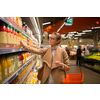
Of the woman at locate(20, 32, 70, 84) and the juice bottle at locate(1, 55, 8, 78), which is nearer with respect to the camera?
the juice bottle at locate(1, 55, 8, 78)

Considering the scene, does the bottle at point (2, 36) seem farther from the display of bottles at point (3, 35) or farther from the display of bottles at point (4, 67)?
the display of bottles at point (4, 67)

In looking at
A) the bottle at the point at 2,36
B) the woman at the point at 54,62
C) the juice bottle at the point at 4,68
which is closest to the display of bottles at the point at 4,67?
the juice bottle at the point at 4,68

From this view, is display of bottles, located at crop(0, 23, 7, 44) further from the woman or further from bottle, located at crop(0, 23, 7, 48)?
the woman

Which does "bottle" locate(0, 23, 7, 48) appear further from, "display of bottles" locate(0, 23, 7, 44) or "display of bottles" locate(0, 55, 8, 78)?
"display of bottles" locate(0, 55, 8, 78)

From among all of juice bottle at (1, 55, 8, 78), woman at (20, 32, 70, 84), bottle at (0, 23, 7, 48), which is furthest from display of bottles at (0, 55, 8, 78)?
woman at (20, 32, 70, 84)

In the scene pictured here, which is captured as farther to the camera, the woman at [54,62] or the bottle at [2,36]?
the woman at [54,62]

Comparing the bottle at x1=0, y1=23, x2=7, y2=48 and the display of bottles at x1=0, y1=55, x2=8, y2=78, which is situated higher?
the bottle at x1=0, y1=23, x2=7, y2=48

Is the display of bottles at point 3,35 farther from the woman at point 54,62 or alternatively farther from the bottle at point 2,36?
the woman at point 54,62

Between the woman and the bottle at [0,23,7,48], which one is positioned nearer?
the bottle at [0,23,7,48]

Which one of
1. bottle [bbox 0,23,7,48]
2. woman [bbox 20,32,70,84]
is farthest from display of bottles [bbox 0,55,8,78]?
woman [bbox 20,32,70,84]

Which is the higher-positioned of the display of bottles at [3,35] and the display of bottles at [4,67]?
the display of bottles at [3,35]
